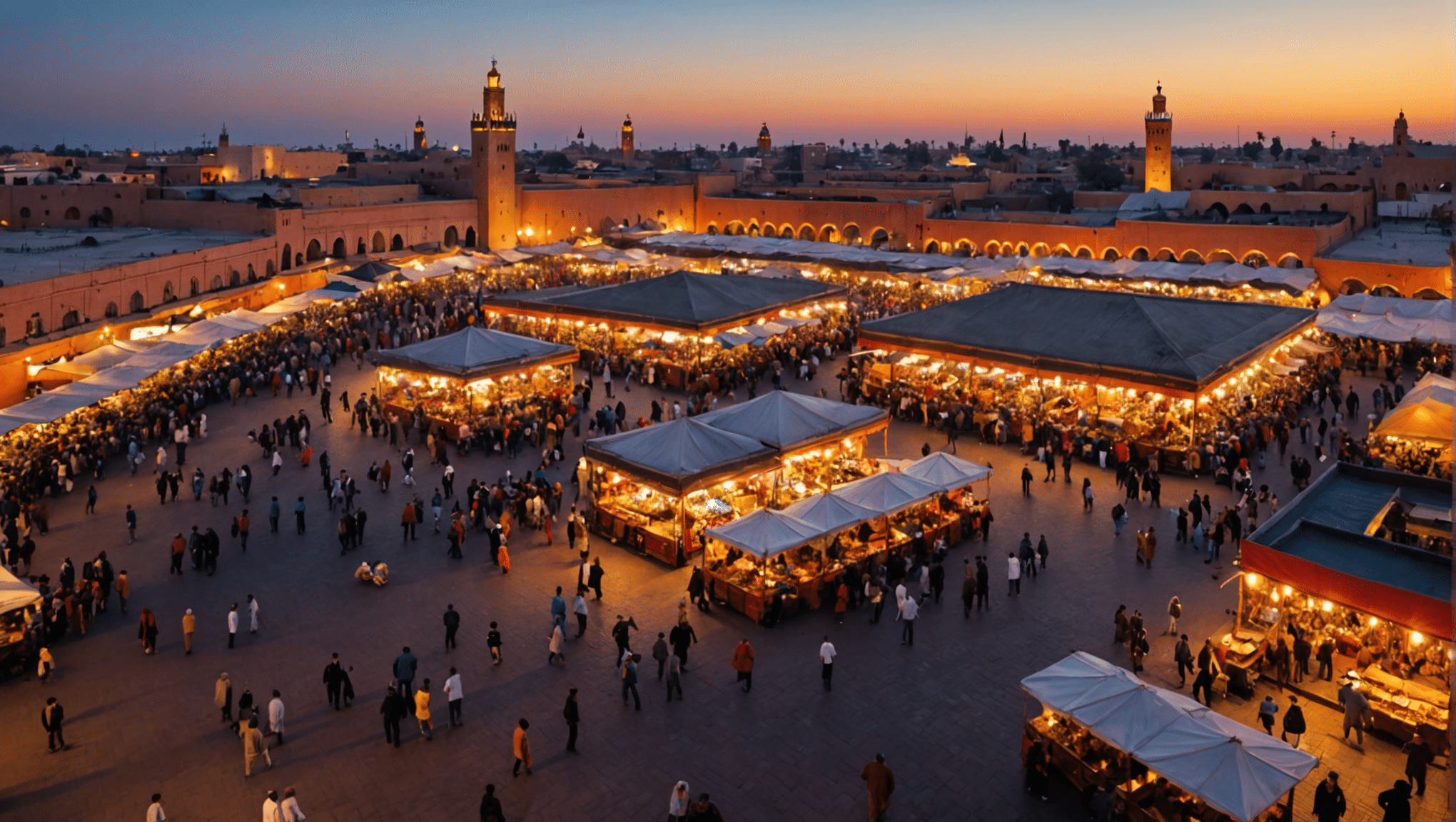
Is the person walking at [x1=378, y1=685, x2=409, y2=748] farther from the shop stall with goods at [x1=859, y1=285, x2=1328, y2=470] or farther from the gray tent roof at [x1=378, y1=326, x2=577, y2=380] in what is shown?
the shop stall with goods at [x1=859, y1=285, x2=1328, y2=470]

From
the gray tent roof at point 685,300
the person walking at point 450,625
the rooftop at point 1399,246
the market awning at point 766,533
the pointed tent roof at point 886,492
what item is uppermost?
the rooftop at point 1399,246

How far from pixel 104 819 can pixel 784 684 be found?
6322mm

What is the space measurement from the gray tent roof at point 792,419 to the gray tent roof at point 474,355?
5973 mm

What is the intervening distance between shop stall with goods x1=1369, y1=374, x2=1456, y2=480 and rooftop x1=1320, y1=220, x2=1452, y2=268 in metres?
13.9

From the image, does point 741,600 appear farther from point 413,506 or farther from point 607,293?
point 607,293

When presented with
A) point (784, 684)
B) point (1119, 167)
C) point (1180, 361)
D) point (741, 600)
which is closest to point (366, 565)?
point (741, 600)

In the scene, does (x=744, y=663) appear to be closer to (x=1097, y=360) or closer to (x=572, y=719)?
(x=572, y=719)

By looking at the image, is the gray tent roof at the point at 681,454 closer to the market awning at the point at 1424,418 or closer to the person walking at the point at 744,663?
the person walking at the point at 744,663

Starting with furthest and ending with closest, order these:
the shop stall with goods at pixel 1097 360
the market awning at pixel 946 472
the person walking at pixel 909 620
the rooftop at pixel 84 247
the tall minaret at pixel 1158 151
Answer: the tall minaret at pixel 1158 151 → the rooftop at pixel 84 247 → the shop stall with goods at pixel 1097 360 → the market awning at pixel 946 472 → the person walking at pixel 909 620

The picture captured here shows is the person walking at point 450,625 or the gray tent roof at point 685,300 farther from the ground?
the gray tent roof at point 685,300

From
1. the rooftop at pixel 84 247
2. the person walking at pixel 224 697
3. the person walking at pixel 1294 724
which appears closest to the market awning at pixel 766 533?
the person walking at pixel 1294 724

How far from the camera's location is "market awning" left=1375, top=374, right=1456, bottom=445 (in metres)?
16.5

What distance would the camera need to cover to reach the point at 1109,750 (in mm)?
8844

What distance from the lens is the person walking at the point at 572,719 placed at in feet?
31.4
